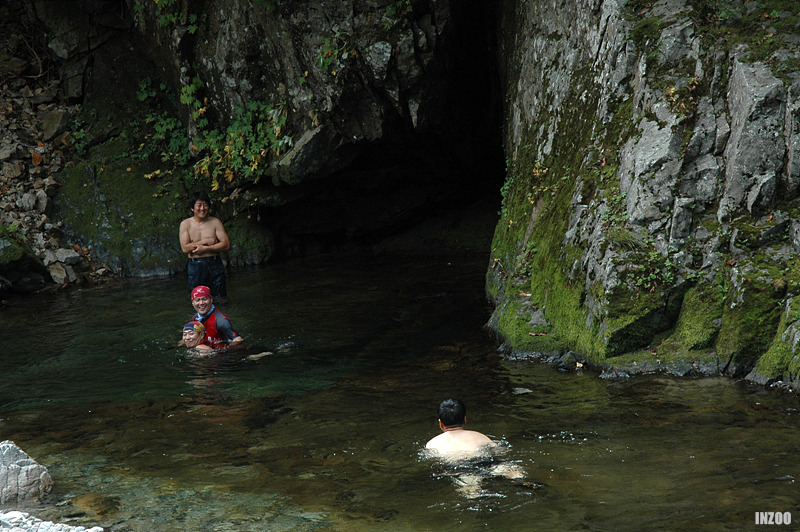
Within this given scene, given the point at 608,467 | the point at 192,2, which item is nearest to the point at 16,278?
the point at 192,2

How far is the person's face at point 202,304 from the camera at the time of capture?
27.3ft

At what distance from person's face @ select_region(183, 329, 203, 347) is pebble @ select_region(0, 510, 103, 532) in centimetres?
403

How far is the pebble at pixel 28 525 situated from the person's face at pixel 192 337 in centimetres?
403

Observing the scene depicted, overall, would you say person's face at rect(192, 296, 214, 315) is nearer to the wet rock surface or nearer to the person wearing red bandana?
the person wearing red bandana

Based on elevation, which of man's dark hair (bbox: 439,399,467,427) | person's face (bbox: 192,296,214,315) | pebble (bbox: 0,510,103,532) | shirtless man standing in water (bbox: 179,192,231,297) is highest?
shirtless man standing in water (bbox: 179,192,231,297)

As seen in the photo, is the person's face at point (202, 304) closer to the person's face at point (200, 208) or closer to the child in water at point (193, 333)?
the child in water at point (193, 333)

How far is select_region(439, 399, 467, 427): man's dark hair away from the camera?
5.05 meters

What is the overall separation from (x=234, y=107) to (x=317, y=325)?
20.5ft

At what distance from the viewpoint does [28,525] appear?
4156 mm

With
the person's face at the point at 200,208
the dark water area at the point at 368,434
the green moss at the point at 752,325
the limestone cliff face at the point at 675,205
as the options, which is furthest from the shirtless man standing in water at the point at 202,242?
the green moss at the point at 752,325

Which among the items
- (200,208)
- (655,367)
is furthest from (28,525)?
(200,208)

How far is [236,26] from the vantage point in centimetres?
1323

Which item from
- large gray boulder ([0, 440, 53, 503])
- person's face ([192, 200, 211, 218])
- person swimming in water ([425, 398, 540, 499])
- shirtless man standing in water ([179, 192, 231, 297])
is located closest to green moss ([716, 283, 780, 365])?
person swimming in water ([425, 398, 540, 499])

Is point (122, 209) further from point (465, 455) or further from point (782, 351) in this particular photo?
point (782, 351)
